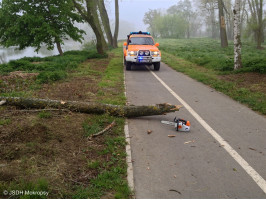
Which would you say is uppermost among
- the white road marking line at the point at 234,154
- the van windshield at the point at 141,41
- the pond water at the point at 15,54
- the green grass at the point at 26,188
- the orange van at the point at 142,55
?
the pond water at the point at 15,54

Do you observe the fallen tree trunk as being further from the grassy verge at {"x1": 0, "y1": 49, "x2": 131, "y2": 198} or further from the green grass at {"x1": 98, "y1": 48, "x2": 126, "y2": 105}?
the green grass at {"x1": 98, "y1": 48, "x2": 126, "y2": 105}

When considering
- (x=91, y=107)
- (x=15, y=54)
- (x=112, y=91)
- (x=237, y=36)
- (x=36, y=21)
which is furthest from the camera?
(x=15, y=54)

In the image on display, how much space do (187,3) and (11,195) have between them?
114 metres

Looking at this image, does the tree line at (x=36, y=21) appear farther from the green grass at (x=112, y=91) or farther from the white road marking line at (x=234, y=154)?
the white road marking line at (x=234, y=154)

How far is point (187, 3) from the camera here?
105 m

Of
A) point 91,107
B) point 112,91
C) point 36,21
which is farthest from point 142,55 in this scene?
point 36,21

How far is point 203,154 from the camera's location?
4.47 m

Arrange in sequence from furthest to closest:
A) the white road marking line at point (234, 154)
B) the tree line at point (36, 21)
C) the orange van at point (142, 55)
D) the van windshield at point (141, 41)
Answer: the tree line at point (36, 21)
the van windshield at point (141, 41)
the orange van at point (142, 55)
the white road marking line at point (234, 154)

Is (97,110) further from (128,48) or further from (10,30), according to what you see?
(10,30)

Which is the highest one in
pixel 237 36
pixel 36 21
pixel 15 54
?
pixel 36 21

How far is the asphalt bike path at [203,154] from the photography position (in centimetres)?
349

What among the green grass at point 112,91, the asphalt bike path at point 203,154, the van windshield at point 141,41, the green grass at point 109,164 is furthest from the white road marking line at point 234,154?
the van windshield at point 141,41

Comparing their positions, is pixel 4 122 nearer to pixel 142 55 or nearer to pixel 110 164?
pixel 110 164

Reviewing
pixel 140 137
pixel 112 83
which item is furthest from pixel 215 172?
pixel 112 83
